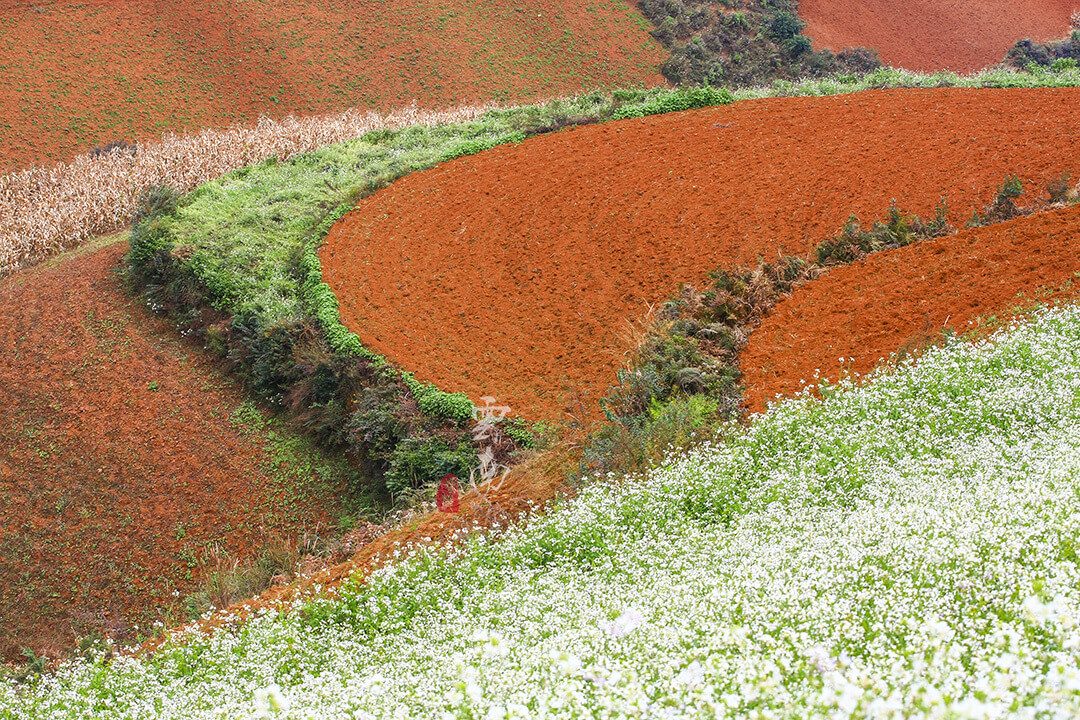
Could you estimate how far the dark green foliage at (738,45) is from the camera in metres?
35.3

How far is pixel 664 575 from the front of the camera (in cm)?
673

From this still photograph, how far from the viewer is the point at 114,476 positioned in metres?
13.7

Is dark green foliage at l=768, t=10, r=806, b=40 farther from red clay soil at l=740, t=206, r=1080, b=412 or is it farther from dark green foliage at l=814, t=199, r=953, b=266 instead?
red clay soil at l=740, t=206, r=1080, b=412

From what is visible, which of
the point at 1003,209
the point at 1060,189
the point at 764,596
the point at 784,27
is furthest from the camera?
the point at 784,27

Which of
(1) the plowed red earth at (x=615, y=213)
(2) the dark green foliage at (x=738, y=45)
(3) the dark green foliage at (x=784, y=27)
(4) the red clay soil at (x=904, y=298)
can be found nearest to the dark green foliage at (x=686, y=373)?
(4) the red clay soil at (x=904, y=298)

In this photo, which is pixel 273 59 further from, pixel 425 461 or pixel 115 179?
pixel 425 461

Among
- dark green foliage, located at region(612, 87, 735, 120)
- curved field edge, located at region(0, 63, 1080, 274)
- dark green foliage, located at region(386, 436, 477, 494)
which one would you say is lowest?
dark green foliage, located at region(386, 436, 477, 494)

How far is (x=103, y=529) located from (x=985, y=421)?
10.8 metres

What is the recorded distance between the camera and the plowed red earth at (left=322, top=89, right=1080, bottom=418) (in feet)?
45.9

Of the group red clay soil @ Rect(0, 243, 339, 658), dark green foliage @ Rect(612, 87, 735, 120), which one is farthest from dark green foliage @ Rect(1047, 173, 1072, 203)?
red clay soil @ Rect(0, 243, 339, 658)

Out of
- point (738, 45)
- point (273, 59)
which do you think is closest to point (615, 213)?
point (738, 45)

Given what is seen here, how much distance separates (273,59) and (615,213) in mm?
23507

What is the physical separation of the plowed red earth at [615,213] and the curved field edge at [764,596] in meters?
4.26

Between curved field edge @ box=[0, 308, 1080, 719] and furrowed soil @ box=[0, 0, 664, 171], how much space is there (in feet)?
87.3
